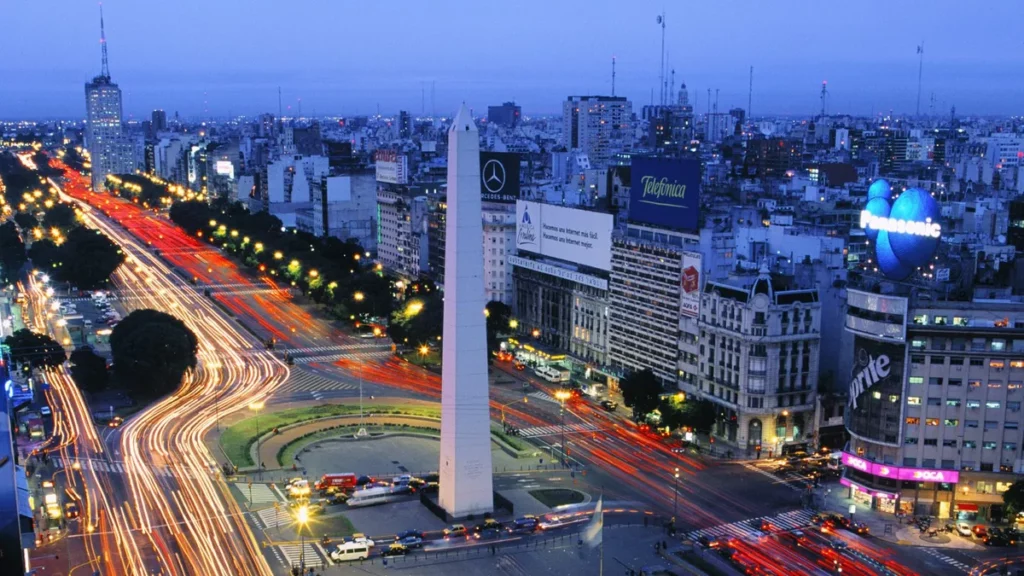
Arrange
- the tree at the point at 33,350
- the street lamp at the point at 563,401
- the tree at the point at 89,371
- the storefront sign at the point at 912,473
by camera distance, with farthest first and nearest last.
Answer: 1. the tree at the point at 33,350
2. the tree at the point at 89,371
3. the street lamp at the point at 563,401
4. the storefront sign at the point at 912,473

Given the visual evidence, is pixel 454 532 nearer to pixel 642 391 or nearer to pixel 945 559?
pixel 642 391

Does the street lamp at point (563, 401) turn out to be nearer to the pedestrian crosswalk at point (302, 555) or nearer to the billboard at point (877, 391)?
the billboard at point (877, 391)

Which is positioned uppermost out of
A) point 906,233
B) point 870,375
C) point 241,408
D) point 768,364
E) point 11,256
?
point 906,233

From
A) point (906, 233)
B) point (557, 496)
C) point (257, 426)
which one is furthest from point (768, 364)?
point (257, 426)

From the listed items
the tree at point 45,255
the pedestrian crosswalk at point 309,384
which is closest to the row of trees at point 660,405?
the pedestrian crosswalk at point 309,384

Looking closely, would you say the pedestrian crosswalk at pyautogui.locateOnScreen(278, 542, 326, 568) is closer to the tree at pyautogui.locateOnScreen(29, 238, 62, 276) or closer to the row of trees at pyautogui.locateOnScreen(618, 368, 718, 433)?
the row of trees at pyautogui.locateOnScreen(618, 368, 718, 433)

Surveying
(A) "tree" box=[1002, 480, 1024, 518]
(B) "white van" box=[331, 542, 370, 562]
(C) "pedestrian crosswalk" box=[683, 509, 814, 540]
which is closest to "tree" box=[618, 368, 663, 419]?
(C) "pedestrian crosswalk" box=[683, 509, 814, 540]
